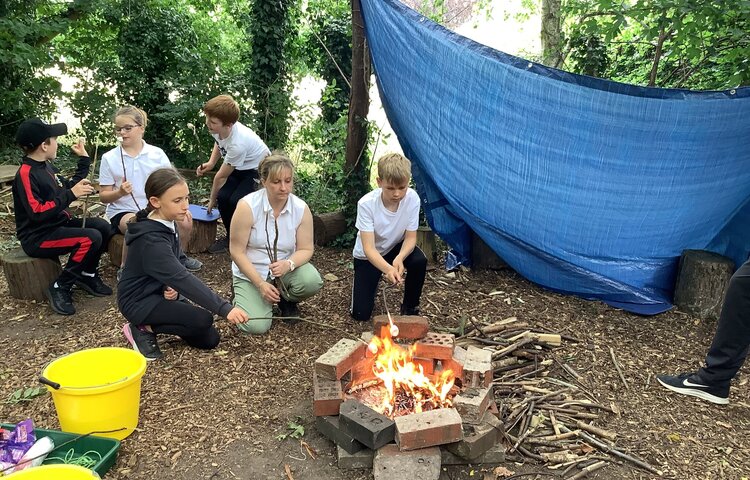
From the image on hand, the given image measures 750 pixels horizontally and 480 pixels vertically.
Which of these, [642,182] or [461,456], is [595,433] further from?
[642,182]

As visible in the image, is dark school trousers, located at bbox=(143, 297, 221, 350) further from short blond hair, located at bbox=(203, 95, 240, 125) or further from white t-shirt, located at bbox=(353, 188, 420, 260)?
short blond hair, located at bbox=(203, 95, 240, 125)

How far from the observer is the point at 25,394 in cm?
314

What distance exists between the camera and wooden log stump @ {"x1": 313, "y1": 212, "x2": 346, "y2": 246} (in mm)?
5418

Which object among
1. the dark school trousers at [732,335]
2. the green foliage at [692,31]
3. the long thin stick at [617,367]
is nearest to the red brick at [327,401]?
the long thin stick at [617,367]

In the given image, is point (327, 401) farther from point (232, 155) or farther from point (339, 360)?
point (232, 155)

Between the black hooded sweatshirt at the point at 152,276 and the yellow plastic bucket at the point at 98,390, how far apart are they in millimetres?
506

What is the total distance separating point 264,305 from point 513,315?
6.05 feet

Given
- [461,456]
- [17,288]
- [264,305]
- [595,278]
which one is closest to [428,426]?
[461,456]

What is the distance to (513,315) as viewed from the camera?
4.23 m

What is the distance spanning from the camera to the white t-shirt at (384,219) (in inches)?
152

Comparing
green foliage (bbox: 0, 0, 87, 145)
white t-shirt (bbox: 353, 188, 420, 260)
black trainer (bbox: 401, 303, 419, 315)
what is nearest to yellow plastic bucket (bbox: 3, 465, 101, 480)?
white t-shirt (bbox: 353, 188, 420, 260)

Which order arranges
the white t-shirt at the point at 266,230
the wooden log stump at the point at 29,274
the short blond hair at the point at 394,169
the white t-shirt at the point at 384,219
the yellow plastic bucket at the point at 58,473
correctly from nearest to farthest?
the yellow plastic bucket at the point at 58,473
the short blond hair at the point at 394,169
the white t-shirt at the point at 266,230
the white t-shirt at the point at 384,219
the wooden log stump at the point at 29,274

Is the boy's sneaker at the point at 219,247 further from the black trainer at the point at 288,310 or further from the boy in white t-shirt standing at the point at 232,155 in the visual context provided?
the black trainer at the point at 288,310

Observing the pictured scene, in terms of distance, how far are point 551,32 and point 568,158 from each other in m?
3.90
